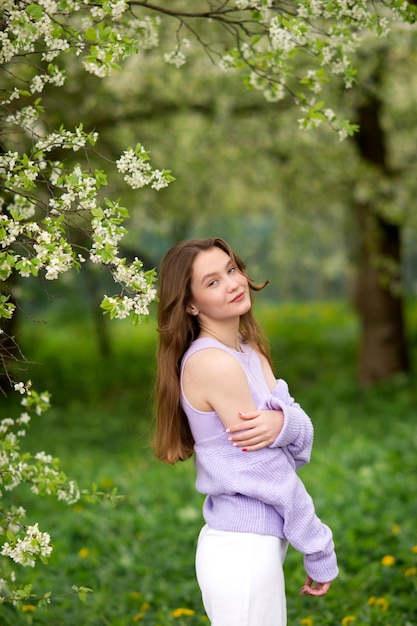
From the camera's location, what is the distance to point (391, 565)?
4.86m

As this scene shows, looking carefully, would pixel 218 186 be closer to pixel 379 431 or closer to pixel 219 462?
pixel 379 431

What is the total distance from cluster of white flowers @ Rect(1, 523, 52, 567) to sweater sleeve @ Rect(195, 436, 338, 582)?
0.64m

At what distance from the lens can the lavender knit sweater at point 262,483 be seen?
8.93 feet

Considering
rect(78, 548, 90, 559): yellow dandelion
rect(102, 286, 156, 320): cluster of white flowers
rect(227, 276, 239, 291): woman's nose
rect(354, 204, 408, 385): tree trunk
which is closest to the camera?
rect(102, 286, 156, 320): cluster of white flowers

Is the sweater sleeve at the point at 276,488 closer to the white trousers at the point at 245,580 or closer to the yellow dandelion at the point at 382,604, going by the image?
the white trousers at the point at 245,580

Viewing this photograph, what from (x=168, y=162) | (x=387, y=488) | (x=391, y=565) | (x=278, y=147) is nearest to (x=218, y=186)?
(x=168, y=162)

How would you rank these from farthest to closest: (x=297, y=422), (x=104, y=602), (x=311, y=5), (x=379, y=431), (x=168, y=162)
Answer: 1. (x=168, y=162)
2. (x=379, y=431)
3. (x=104, y=602)
4. (x=311, y=5)
5. (x=297, y=422)

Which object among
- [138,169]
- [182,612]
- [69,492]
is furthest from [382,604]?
[138,169]

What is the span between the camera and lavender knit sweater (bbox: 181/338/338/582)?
272 cm

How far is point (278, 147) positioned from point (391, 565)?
728 centimetres

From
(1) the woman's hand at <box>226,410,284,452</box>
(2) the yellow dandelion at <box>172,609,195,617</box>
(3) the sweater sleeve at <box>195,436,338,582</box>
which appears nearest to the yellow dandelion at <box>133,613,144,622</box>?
(2) the yellow dandelion at <box>172,609,195,617</box>

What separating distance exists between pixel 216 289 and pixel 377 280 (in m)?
8.53

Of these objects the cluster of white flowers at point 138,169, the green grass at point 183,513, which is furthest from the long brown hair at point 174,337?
the green grass at point 183,513

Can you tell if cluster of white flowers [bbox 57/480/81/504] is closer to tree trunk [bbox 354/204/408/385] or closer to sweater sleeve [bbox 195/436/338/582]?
sweater sleeve [bbox 195/436/338/582]
